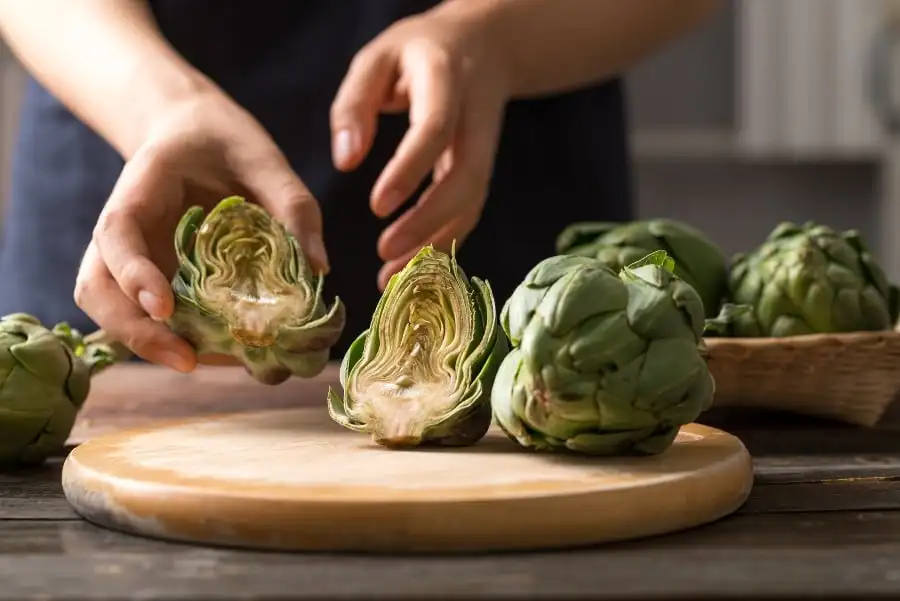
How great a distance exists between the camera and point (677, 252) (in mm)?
1177

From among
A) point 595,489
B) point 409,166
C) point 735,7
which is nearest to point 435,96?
point 409,166

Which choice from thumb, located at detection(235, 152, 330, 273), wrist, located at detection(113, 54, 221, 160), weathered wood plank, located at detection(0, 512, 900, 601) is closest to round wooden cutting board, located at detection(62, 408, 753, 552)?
weathered wood plank, located at detection(0, 512, 900, 601)

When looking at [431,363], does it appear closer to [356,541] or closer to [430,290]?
[430,290]

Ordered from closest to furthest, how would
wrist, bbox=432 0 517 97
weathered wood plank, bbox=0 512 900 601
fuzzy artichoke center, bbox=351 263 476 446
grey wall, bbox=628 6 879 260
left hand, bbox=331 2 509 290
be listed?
1. weathered wood plank, bbox=0 512 900 601
2. fuzzy artichoke center, bbox=351 263 476 446
3. left hand, bbox=331 2 509 290
4. wrist, bbox=432 0 517 97
5. grey wall, bbox=628 6 879 260

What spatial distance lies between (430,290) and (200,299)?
0.22m

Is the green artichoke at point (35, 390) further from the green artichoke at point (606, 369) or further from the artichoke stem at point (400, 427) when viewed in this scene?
the green artichoke at point (606, 369)

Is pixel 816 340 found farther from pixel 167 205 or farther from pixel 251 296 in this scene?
pixel 167 205

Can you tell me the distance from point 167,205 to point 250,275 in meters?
0.13

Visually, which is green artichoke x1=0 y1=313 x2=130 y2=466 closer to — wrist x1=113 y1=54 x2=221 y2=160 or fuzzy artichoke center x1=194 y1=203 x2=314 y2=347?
fuzzy artichoke center x1=194 y1=203 x2=314 y2=347

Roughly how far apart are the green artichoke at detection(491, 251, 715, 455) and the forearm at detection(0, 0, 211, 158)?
0.56 m

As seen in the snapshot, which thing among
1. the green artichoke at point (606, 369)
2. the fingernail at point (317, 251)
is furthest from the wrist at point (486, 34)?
the green artichoke at point (606, 369)

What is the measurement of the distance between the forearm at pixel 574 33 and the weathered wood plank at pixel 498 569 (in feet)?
2.62

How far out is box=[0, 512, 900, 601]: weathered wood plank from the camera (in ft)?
1.99

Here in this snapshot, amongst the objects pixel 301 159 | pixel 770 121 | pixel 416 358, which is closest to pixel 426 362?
pixel 416 358
